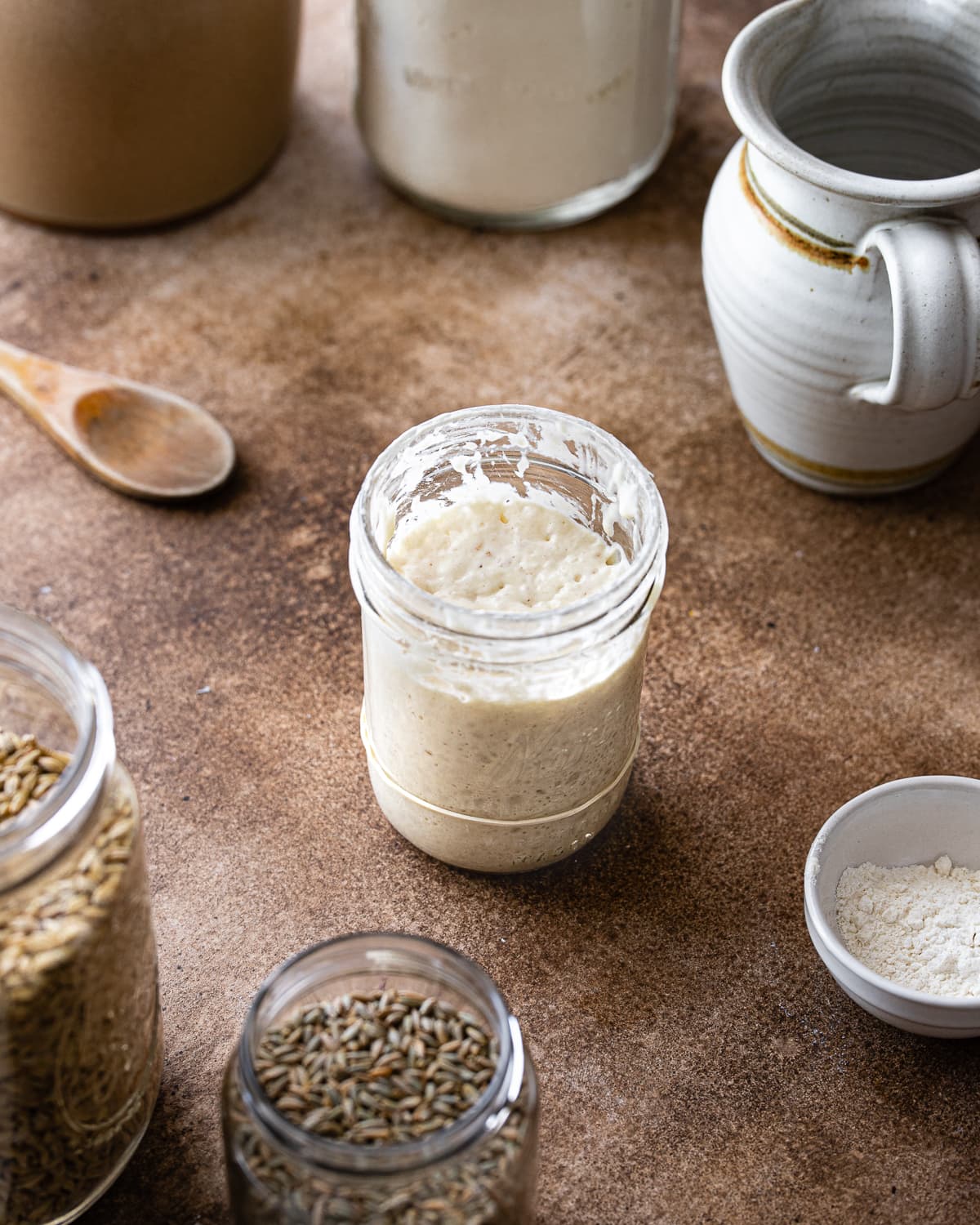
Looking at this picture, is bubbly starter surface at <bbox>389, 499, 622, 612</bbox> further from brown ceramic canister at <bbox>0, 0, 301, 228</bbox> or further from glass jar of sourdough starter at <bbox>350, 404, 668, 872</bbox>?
brown ceramic canister at <bbox>0, 0, 301, 228</bbox>

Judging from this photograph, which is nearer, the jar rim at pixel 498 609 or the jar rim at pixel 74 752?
the jar rim at pixel 74 752

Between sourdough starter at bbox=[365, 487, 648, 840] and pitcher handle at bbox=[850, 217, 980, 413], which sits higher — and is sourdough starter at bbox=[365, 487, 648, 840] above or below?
below

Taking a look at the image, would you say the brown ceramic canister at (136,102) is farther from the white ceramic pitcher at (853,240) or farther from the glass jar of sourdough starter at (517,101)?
the white ceramic pitcher at (853,240)

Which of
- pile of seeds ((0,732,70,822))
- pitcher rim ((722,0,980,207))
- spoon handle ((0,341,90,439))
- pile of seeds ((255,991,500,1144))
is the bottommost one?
spoon handle ((0,341,90,439))

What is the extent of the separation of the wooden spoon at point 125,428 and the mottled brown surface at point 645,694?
0.09 ft

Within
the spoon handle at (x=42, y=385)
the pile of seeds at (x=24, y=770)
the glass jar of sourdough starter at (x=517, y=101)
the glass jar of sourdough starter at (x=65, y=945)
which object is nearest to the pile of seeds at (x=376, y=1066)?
the glass jar of sourdough starter at (x=65, y=945)

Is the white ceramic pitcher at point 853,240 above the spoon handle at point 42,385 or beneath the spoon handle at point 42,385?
above

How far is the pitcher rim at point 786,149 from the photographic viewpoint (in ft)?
3.63

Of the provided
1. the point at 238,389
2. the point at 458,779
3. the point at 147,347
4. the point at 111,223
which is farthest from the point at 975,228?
the point at 111,223

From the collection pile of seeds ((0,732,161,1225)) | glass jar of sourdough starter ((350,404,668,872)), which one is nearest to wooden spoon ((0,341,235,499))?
glass jar of sourdough starter ((350,404,668,872))

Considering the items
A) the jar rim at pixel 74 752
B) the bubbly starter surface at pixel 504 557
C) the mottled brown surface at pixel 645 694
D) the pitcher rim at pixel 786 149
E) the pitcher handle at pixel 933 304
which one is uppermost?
the pitcher rim at pixel 786 149

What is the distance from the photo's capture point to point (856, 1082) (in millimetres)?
981

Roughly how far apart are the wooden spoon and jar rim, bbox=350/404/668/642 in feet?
1.33

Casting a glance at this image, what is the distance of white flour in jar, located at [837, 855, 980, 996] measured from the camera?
979mm
